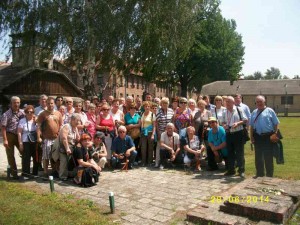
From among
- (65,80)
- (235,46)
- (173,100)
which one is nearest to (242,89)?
(235,46)

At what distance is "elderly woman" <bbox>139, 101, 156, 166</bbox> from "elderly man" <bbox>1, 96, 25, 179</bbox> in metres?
3.31

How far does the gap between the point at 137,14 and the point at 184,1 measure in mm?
3595

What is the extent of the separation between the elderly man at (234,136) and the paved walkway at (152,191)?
0.37m

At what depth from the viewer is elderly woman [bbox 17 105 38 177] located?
774 cm

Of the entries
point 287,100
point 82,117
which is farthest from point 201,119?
point 287,100

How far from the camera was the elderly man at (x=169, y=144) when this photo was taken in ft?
28.7

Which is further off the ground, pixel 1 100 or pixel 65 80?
pixel 65 80

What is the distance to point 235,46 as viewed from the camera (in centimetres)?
4109

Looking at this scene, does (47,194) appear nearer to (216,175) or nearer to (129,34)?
(216,175)

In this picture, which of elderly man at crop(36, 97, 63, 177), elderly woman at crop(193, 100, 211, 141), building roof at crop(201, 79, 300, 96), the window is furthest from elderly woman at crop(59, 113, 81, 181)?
the window

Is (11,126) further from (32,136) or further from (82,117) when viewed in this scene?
(82,117)

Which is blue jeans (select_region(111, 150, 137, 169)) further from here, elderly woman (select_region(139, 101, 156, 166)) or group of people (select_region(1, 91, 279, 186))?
elderly woman (select_region(139, 101, 156, 166))

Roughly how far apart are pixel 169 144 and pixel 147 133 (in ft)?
2.49

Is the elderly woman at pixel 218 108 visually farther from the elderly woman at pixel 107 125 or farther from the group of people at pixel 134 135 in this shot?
the elderly woman at pixel 107 125
